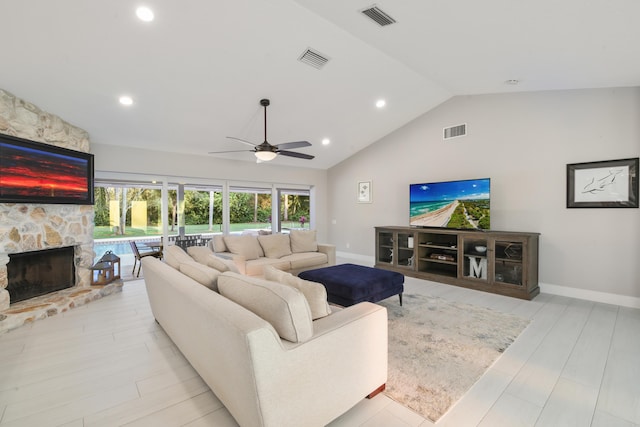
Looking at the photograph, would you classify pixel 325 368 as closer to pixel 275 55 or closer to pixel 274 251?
pixel 275 55

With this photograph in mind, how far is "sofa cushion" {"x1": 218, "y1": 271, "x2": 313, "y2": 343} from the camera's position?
4.98ft

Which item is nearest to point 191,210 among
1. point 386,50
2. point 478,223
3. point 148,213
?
point 148,213

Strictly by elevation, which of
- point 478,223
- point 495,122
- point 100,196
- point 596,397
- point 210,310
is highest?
point 495,122

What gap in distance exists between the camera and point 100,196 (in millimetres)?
4961

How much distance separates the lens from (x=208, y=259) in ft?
9.46

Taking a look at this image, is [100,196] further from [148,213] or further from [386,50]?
[386,50]

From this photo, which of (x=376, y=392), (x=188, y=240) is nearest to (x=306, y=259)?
(x=188, y=240)

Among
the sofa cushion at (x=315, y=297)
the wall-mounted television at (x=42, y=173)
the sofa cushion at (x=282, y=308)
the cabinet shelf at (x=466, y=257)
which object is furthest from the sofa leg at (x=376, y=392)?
the wall-mounted television at (x=42, y=173)

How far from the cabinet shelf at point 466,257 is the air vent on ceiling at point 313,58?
3.26 meters

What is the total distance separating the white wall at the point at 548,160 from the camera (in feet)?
12.4

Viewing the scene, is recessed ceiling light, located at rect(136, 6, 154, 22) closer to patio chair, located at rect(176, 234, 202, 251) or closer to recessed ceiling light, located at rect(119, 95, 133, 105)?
recessed ceiling light, located at rect(119, 95, 133, 105)

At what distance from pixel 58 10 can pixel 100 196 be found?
129 inches

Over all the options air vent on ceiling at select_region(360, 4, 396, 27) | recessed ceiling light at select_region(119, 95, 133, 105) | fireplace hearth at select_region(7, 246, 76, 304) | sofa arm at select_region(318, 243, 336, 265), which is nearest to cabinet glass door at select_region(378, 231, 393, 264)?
sofa arm at select_region(318, 243, 336, 265)

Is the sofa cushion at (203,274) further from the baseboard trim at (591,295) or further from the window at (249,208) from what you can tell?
the baseboard trim at (591,295)
